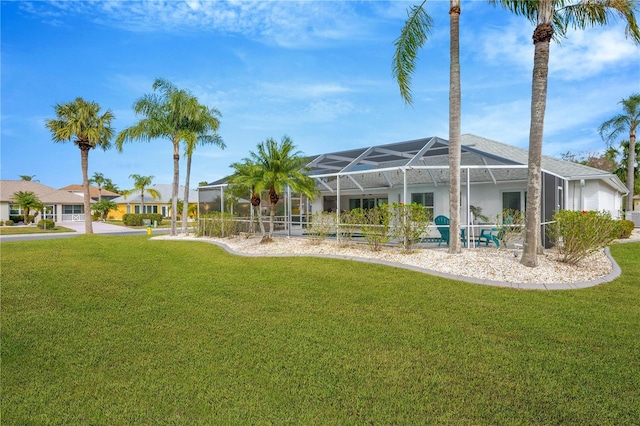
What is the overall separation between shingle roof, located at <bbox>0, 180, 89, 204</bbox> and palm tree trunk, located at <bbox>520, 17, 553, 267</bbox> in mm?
50683

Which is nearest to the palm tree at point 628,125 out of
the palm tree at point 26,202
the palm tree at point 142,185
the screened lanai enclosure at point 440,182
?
the screened lanai enclosure at point 440,182

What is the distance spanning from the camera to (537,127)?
8.23 meters

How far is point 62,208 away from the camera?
44.7 meters

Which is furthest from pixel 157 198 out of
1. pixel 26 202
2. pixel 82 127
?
pixel 82 127

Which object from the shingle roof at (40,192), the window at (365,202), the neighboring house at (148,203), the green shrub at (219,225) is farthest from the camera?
the neighboring house at (148,203)

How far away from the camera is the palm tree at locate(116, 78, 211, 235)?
749 inches

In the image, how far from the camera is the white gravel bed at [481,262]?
7641mm

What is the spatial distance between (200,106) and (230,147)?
124 inches

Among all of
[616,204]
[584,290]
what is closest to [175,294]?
[584,290]

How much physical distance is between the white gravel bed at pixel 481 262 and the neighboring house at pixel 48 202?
42.3 m

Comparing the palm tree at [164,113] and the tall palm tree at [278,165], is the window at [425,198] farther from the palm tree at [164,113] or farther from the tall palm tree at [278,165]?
the palm tree at [164,113]

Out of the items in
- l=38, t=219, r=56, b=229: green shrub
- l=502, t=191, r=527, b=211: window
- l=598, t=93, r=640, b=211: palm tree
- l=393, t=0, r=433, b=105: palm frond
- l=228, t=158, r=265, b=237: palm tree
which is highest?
l=598, t=93, r=640, b=211: palm tree

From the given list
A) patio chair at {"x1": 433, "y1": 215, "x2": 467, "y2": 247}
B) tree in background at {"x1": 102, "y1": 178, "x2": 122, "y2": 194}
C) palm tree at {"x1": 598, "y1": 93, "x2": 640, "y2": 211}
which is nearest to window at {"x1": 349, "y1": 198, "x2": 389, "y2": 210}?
patio chair at {"x1": 433, "y1": 215, "x2": 467, "y2": 247}

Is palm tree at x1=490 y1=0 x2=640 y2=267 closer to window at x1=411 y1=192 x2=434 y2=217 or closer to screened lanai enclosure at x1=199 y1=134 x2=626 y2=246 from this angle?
screened lanai enclosure at x1=199 y1=134 x2=626 y2=246
